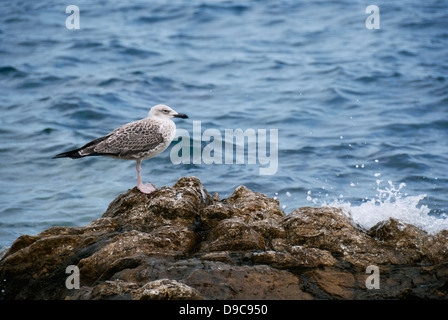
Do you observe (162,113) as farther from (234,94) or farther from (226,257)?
(234,94)

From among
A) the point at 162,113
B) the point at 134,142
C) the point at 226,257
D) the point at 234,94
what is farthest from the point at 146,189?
the point at 234,94

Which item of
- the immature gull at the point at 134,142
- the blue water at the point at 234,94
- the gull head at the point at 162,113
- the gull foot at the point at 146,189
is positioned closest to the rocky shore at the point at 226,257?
the gull foot at the point at 146,189

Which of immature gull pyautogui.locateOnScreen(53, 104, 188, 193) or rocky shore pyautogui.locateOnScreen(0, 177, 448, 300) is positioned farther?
immature gull pyautogui.locateOnScreen(53, 104, 188, 193)

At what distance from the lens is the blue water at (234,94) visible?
1196 centimetres

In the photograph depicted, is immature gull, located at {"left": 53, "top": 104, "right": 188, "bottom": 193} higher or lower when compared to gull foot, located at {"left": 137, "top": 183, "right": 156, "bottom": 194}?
higher

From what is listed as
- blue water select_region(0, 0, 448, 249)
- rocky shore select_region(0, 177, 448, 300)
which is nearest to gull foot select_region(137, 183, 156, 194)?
rocky shore select_region(0, 177, 448, 300)

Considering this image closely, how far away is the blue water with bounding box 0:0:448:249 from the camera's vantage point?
11961 mm

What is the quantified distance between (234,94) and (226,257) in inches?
475

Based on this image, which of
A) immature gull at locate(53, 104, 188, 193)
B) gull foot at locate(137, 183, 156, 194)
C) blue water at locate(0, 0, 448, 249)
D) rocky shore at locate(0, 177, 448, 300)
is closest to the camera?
rocky shore at locate(0, 177, 448, 300)

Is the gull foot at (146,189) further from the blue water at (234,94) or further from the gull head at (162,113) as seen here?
the blue water at (234,94)

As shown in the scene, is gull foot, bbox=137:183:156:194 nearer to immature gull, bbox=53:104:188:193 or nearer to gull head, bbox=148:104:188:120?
immature gull, bbox=53:104:188:193

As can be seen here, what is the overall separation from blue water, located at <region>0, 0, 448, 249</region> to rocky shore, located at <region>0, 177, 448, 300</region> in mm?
1138

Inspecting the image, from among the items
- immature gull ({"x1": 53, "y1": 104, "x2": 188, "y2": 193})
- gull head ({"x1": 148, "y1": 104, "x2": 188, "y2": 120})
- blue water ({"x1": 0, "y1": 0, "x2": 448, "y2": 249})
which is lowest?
blue water ({"x1": 0, "y1": 0, "x2": 448, "y2": 249})
